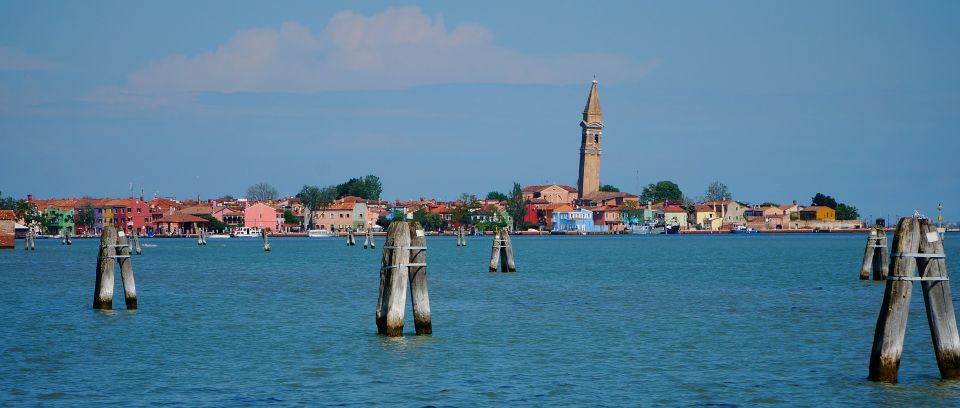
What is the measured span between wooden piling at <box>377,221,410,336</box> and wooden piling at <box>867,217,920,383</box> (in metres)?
7.56

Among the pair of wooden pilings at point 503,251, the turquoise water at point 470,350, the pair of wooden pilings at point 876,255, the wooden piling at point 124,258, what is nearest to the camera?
the turquoise water at point 470,350

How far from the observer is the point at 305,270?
5934cm

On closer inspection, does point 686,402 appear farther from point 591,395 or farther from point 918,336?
point 918,336

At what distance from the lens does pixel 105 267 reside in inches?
1062

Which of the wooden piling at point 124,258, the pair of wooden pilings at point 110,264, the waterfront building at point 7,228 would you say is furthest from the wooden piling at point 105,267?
the waterfront building at point 7,228

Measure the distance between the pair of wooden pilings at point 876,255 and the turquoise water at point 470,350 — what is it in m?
2.08

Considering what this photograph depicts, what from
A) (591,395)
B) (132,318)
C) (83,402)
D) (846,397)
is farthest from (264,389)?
(132,318)

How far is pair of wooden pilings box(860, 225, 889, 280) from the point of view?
130ft

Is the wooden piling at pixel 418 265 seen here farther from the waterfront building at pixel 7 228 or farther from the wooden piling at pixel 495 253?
the waterfront building at pixel 7 228

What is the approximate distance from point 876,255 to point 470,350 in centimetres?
2444

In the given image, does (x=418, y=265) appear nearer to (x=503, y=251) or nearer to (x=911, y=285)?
(x=911, y=285)

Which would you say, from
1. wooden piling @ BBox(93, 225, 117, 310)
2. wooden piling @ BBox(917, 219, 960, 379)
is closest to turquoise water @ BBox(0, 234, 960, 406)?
wooden piling @ BBox(93, 225, 117, 310)

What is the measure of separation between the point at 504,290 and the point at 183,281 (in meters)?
14.5

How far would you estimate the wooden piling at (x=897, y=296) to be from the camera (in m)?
14.9
